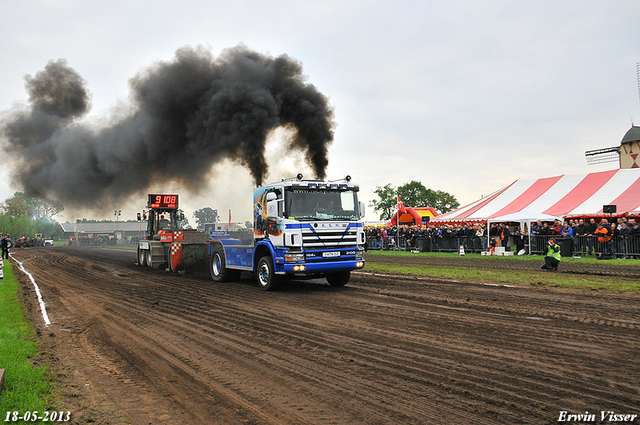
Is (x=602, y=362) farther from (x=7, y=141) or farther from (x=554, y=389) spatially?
(x=7, y=141)

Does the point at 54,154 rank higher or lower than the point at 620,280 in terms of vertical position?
higher

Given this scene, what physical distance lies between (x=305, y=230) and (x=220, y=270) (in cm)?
459

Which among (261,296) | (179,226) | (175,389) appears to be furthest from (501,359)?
(179,226)

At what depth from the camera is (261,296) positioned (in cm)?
1050

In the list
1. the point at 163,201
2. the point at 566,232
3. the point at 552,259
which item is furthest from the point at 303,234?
the point at 566,232

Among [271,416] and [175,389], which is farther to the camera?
[175,389]

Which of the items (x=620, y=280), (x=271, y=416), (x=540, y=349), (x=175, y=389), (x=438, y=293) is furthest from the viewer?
(x=620, y=280)

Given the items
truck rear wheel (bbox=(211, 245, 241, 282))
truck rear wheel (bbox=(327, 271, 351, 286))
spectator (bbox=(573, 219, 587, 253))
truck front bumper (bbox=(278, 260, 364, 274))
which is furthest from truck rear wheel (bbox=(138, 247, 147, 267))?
spectator (bbox=(573, 219, 587, 253))

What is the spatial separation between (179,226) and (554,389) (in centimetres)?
1950

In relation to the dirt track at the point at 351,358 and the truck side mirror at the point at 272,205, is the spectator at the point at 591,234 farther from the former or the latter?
the truck side mirror at the point at 272,205

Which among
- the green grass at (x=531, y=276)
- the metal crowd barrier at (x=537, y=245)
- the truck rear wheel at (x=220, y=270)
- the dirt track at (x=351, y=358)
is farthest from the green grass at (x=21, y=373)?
the metal crowd barrier at (x=537, y=245)

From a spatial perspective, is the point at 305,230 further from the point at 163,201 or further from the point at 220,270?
the point at 163,201

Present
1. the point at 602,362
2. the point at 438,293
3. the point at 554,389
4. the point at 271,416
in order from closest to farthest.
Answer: the point at 271,416
the point at 554,389
the point at 602,362
the point at 438,293

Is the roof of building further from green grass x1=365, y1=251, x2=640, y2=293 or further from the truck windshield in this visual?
the truck windshield
